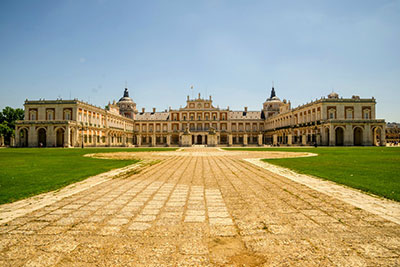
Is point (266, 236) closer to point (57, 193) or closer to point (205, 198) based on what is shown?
point (205, 198)

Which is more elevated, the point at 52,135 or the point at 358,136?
the point at 52,135

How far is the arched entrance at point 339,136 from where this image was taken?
5155 centimetres

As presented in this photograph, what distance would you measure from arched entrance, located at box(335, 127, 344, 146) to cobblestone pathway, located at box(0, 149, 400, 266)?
52.0 m

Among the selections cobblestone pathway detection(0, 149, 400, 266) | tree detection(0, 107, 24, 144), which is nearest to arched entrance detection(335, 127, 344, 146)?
cobblestone pathway detection(0, 149, 400, 266)

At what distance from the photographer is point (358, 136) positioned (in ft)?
171

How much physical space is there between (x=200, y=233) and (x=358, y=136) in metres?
58.5

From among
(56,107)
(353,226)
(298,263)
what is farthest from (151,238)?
(56,107)

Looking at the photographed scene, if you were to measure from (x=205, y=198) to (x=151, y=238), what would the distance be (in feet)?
8.69

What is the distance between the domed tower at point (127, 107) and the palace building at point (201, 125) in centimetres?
388

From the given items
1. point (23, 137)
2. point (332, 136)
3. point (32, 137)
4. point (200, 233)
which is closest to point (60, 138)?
point (32, 137)

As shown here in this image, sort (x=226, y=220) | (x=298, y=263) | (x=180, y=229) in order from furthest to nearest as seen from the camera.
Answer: (x=226, y=220)
(x=180, y=229)
(x=298, y=263)

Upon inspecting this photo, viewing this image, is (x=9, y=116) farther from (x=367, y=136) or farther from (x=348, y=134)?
(x=367, y=136)

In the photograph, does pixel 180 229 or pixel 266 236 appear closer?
pixel 266 236

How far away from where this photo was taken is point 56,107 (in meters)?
52.0
